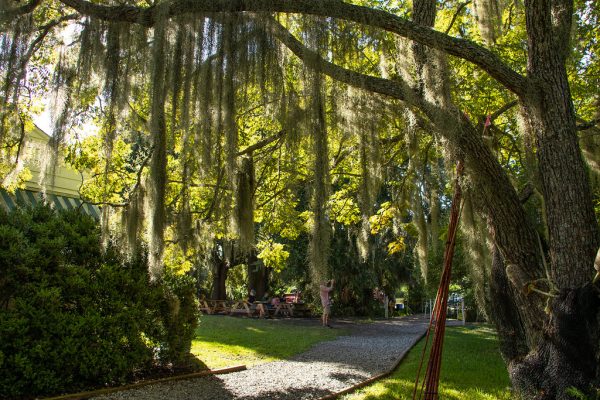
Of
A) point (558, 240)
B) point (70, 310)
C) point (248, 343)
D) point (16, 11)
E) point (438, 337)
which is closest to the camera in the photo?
point (438, 337)

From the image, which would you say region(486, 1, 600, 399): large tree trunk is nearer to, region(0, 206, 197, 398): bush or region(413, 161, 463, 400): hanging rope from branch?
region(413, 161, 463, 400): hanging rope from branch

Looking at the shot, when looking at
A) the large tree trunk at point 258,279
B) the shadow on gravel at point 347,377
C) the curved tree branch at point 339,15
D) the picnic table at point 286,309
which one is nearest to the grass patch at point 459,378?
the shadow on gravel at point 347,377

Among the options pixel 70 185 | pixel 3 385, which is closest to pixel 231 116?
pixel 3 385

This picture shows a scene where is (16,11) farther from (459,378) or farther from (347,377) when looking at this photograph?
(459,378)

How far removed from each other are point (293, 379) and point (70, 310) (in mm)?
2558

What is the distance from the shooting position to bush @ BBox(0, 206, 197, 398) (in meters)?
4.14

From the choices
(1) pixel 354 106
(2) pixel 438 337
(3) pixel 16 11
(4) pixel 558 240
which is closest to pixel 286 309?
(1) pixel 354 106

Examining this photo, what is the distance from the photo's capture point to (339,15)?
3178 millimetres

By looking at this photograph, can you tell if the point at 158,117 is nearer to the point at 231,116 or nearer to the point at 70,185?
the point at 231,116

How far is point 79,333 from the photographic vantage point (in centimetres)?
442

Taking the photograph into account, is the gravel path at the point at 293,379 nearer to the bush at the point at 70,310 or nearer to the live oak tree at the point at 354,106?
the bush at the point at 70,310

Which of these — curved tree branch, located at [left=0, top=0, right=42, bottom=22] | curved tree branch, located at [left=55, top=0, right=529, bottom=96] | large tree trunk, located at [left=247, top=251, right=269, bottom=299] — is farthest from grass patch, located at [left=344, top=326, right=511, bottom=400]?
large tree trunk, located at [left=247, top=251, right=269, bottom=299]

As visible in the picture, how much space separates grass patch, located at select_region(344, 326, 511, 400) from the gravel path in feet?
0.99

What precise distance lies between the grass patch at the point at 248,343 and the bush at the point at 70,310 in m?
1.41
